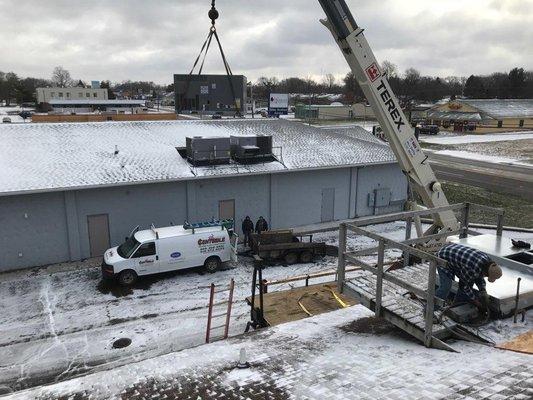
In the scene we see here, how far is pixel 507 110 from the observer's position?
3184 inches

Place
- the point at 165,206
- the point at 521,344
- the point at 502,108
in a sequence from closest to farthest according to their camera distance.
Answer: the point at 521,344 < the point at 165,206 < the point at 502,108

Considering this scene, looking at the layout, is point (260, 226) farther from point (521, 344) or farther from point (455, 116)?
point (455, 116)

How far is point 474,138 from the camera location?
6344 cm

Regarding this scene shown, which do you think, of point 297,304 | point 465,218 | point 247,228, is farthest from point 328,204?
point 297,304

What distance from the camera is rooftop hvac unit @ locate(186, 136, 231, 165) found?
20.2m

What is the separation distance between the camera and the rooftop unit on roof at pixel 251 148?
21266 millimetres

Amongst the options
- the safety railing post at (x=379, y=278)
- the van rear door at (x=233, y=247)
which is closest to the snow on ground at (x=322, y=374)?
the safety railing post at (x=379, y=278)

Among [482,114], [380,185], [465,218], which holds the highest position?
[482,114]

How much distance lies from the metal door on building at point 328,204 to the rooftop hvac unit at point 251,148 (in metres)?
3.43

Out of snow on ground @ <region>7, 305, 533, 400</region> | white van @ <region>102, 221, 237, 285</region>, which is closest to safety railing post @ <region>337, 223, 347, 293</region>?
snow on ground @ <region>7, 305, 533, 400</region>

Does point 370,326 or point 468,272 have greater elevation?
point 468,272

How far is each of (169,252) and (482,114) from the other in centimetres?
7555

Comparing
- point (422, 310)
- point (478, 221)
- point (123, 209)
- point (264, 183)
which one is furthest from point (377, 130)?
point (422, 310)

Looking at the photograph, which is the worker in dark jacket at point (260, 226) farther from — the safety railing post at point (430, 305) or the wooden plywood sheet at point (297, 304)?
the safety railing post at point (430, 305)
